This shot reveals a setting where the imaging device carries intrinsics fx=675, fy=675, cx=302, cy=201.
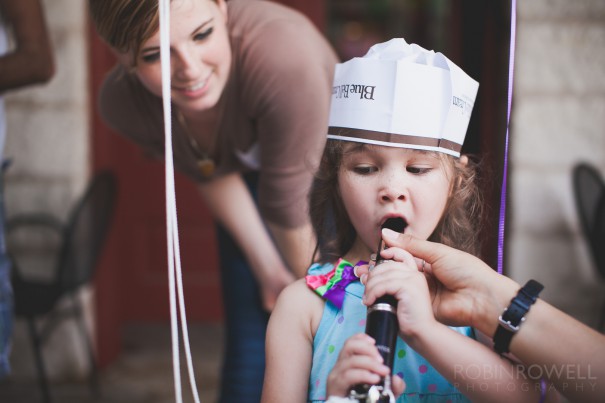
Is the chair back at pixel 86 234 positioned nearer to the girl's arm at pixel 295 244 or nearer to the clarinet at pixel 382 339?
the girl's arm at pixel 295 244

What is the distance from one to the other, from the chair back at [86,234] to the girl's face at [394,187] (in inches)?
76.1

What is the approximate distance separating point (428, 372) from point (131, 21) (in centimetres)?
76

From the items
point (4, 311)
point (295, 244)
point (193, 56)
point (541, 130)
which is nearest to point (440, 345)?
point (193, 56)

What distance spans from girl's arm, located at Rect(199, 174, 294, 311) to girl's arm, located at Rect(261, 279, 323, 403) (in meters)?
0.74

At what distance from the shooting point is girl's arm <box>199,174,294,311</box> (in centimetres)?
182

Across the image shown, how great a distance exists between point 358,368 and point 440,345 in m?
0.13

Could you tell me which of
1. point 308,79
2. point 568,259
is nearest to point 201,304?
point 568,259

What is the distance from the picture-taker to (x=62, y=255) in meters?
2.68

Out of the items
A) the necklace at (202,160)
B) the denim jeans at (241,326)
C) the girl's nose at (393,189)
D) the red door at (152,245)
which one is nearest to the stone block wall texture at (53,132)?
the red door at (152,245)

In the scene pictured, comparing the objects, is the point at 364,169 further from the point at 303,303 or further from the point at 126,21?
the point at 126,21

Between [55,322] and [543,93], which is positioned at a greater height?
[543,93]

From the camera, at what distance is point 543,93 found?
2.89m

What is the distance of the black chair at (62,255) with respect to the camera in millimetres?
2580

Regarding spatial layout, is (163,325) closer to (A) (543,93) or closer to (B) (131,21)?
(A) (543,93)
